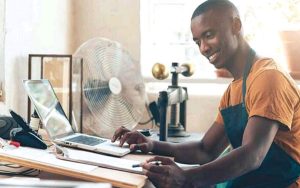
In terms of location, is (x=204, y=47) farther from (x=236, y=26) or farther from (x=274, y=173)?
(x=274, y=173)

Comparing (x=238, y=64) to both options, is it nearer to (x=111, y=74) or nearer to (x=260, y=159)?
(x=260, y=159)

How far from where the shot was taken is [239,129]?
4.78 feet

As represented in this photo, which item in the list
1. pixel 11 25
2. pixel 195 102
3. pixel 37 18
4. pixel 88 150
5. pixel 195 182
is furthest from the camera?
pixel 195 102

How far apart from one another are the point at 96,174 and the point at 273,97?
563mm

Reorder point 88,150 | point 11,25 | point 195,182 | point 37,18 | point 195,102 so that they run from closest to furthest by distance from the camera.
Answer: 1. point 195,182
2. point 88,150
3. point 11,25
4. point 37,18
5. point 195,102

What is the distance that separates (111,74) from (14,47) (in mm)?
464

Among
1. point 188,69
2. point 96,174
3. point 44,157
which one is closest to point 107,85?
point 188,69

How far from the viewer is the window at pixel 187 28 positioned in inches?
91.6

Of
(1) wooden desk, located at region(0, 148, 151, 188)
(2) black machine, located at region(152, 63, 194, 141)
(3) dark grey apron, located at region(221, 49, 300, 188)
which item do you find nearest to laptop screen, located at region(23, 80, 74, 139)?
(1) wooden desk, located at region(0, 148, 151, 188)

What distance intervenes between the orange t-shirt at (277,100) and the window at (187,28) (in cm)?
97

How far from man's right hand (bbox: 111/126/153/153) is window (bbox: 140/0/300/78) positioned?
87 centimetres

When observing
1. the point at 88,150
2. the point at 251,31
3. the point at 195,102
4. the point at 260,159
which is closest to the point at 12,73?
the point at 88,150

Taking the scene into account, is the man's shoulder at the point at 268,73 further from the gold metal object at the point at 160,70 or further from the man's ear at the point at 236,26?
the gold metal object at the point at 160,70

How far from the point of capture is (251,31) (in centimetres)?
237
